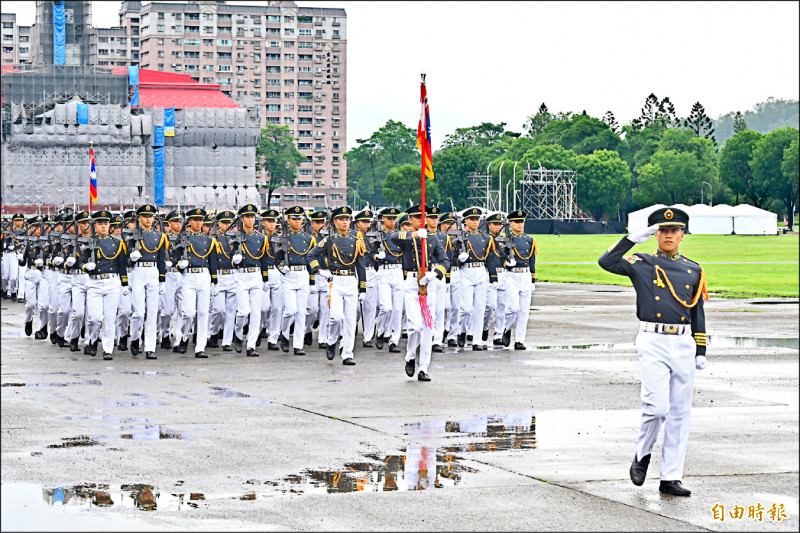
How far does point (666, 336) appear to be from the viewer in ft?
27.1

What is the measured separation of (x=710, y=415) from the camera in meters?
11.1

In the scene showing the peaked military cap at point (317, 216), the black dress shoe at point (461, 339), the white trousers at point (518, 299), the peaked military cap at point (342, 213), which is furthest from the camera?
the peaked military cap at point (317, 216)

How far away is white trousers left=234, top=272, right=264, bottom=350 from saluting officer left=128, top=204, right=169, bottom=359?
110cm

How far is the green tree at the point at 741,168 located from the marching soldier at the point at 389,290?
94.8 meters

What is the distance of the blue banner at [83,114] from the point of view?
96.9 metres

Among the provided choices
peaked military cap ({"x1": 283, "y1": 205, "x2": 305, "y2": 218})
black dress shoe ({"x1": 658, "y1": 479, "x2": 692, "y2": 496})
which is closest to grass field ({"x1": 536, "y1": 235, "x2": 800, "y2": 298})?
peaked military cap ({"x1": 283, "y1": 205, "x2": 305, "y2": 218})

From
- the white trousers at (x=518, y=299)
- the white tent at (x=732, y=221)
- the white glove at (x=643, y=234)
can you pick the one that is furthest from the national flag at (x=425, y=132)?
the white tent at (x=732, y=221)

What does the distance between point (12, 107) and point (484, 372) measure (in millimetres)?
88731

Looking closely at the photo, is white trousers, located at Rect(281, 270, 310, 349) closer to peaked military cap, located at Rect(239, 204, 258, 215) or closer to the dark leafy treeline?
peaked military cap, located at Rect(239, 204, 258, 215)

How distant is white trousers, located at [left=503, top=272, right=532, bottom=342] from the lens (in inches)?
699

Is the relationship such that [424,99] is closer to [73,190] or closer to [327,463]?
[327,463]

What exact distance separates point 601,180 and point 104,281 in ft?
340

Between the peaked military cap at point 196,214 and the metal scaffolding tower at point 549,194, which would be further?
the metal scaffolding tower at point 549,194

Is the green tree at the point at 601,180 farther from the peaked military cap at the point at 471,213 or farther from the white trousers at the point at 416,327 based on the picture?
the white trousers at the point at 416,327
